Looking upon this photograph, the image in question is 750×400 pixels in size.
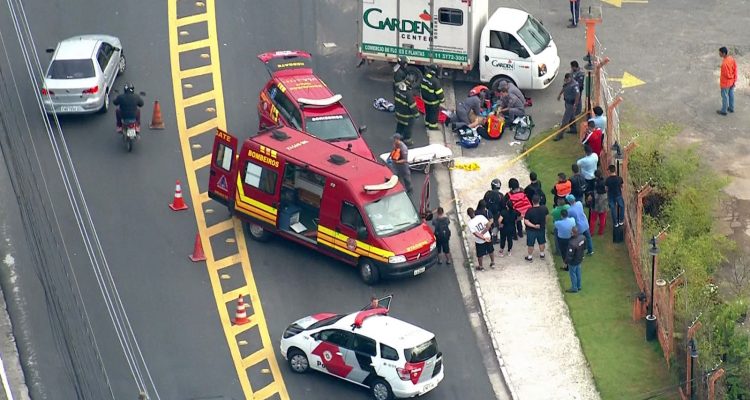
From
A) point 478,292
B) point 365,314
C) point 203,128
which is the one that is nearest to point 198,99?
point 203,128

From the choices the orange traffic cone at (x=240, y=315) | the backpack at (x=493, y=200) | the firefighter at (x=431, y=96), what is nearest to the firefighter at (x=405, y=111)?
the firefighter at (x=431, y=96)

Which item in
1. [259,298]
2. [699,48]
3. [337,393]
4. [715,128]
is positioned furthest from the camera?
[699,48]

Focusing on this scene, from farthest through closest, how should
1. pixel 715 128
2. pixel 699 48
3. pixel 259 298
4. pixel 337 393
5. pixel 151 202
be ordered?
pixel 699 48 < pixel 715 128 < pixel 151 202 < pixel 259 298 < pixel 337 393

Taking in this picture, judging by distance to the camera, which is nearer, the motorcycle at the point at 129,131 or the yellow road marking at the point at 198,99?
the motorcycle at the point at 129,131

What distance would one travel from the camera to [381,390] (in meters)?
36.9

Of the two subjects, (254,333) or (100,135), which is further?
(100,135)

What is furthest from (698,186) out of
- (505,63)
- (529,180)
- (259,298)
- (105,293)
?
(105,293)

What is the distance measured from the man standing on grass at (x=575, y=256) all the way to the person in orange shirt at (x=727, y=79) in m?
8.53

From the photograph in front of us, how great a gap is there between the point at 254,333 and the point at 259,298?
4.48ft

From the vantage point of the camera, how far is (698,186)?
43188 millimetres

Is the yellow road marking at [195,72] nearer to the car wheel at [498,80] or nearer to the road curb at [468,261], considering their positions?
the road curb at [468,261]

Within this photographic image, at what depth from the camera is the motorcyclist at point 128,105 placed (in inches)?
1788

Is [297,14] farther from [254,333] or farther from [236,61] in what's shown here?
[254,333]

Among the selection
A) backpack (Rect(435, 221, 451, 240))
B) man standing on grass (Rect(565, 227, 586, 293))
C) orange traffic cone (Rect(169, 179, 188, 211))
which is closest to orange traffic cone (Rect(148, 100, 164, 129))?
orange traffic cone (Rect(169, 179, 188, 211))
